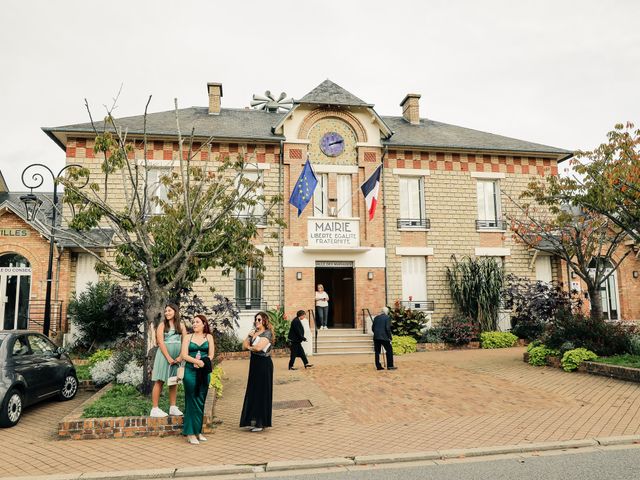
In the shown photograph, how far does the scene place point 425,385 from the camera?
32.6 feet

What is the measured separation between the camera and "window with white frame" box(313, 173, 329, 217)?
56.7ft

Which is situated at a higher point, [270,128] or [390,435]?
[270,128]

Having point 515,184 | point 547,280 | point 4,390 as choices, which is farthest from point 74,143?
point 547,280

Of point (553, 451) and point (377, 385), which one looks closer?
point (553, 451)

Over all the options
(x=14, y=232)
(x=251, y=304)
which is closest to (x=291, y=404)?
(x=251, y=304)

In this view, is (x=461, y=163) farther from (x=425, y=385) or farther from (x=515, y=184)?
(x=425, y=385)

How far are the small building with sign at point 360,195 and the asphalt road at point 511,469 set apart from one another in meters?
11.1

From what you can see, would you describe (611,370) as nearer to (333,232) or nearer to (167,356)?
(167,356)

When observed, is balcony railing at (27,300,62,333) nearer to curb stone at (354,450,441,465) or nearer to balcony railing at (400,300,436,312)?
balcony railing at (400,300,436,312)

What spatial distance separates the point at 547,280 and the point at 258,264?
13.0 meters

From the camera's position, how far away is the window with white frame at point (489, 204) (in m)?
18.4

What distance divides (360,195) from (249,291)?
5166 mm

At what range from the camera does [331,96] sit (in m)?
17.6

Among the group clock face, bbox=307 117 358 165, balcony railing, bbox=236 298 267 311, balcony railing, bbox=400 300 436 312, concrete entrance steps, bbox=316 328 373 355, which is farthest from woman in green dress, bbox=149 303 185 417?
balcony railing, bbox=400 300 436 312
